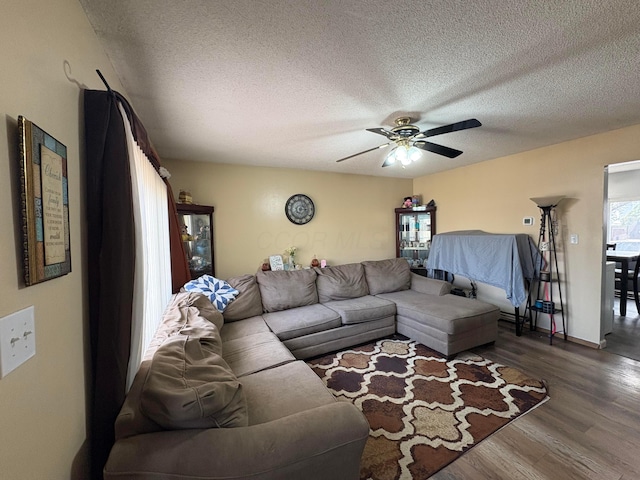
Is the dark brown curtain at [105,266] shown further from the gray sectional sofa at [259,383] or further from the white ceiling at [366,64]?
the white ceiling at [366,64]

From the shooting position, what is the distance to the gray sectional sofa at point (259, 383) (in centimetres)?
99

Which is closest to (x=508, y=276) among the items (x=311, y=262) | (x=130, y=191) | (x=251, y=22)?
(x=311, y=262)

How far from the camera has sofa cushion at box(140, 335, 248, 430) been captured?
1.02m

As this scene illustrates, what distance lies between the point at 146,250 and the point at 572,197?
4246 mm

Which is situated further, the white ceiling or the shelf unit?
the shelf unit

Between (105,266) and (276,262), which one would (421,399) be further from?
(276,262)

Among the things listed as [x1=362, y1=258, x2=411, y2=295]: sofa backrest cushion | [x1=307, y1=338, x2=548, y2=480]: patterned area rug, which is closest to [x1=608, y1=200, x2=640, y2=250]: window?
[x1=362, y1=258, x2=411, y2=295]: sofa backrest cushion

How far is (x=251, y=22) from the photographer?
1.28 meters

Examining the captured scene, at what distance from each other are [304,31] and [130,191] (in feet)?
3.67

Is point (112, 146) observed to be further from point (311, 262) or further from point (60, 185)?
point (311, 262)

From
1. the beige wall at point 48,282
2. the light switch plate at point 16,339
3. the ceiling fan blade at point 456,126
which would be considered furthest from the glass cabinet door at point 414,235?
the light switch plate at point 16,339

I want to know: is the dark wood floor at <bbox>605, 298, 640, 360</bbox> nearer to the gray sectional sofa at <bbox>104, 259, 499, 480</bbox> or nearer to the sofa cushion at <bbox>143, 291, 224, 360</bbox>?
the gray sectional sofa at <bbox>104, 259, 499, 480</bbox>

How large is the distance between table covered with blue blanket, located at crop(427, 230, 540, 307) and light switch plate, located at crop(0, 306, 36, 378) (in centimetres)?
399

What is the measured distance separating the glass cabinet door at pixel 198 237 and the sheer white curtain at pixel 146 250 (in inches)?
24.5
